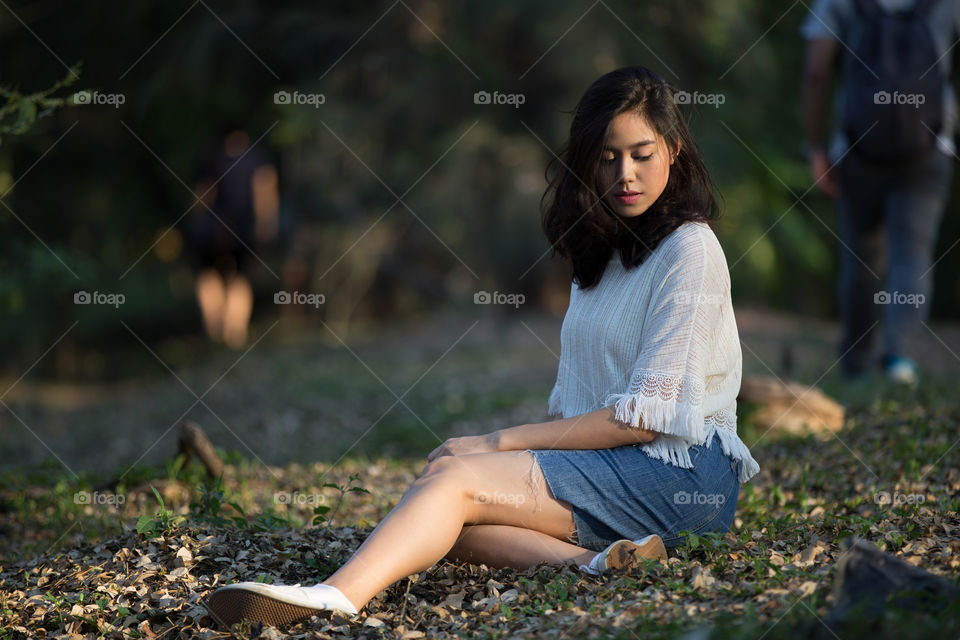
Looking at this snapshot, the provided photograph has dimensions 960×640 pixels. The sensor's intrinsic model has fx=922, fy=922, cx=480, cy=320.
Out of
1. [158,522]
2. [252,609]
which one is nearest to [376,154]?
[158,522]

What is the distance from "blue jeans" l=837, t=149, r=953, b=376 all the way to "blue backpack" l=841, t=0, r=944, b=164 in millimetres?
151

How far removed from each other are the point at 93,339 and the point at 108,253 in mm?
2378

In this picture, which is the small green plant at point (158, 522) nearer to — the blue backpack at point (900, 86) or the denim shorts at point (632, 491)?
the denim shorts at point (632, 491)

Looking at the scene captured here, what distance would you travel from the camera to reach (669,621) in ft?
7.48

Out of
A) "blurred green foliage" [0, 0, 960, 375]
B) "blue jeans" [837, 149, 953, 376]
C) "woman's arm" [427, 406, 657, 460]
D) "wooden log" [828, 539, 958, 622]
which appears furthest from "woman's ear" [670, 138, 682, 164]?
"blurred green foliage" [0, 0, 960, 375]

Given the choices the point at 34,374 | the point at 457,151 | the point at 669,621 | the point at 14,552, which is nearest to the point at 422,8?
the point at 457,151

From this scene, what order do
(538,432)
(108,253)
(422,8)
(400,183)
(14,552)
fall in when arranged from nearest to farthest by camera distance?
1. (538,432)
2. (14,552)
3. (400,183)
4. (422,8)
5. (108,253)

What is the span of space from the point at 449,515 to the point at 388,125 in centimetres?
823

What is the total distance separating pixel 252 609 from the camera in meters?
2.43

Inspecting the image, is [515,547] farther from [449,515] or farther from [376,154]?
[376,154]

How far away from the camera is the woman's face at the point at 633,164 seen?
9.27 feet

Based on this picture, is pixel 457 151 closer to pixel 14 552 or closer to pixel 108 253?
pixel 108 253

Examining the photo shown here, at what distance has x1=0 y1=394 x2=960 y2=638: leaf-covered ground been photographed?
7.80 ft

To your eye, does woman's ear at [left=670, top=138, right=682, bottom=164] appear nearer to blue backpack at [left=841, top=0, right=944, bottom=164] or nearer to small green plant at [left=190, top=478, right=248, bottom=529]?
small green plant at [left=190, top=478, right=248, bottom=529]
